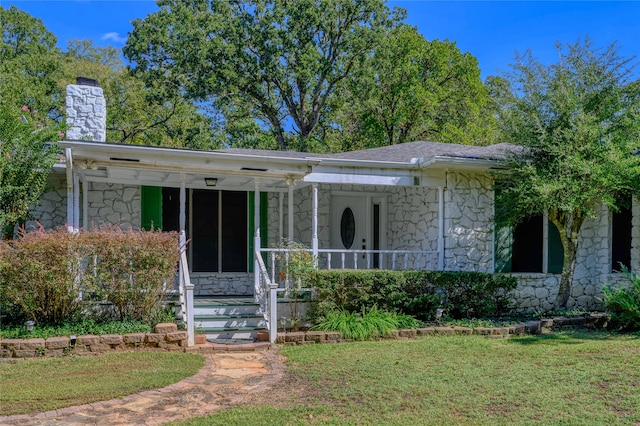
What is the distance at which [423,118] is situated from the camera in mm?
22859

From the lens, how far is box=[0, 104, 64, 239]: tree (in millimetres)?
7812

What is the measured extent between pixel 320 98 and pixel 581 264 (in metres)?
16.4

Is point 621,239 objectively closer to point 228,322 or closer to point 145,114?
point 228,322

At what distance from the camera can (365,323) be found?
25.1ft

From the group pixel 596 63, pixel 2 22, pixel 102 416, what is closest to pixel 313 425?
pixel 102 416

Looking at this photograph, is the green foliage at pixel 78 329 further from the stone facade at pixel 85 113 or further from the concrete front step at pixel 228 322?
the stone facade at pixel 85 113

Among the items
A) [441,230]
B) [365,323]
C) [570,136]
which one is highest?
[570,136]

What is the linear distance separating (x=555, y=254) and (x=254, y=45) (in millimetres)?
17477

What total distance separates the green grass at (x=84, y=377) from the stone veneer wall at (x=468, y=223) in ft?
17.4

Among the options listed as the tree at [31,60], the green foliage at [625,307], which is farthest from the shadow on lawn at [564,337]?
the tree at [31,60]

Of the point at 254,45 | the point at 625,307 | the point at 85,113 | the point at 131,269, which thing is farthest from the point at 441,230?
the point at 254,45

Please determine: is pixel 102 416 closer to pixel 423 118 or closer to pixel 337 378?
pixel 337 378

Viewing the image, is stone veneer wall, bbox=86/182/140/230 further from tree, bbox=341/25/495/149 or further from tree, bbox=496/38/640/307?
tree, bbox=341/25/495/149

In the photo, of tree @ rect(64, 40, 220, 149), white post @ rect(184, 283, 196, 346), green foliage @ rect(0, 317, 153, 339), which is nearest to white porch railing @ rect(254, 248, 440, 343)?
white post @ rect(184, 283, 196, 346)
